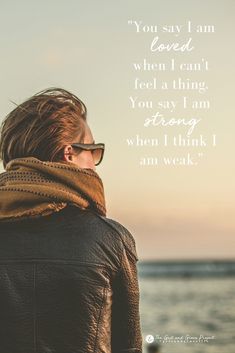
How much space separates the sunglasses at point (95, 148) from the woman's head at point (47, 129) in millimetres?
11

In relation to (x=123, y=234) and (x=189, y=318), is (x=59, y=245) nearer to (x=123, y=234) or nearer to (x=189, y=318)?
(x=123, y=234)

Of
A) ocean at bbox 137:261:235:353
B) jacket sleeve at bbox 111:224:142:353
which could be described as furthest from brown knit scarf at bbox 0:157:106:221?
ocean at bbox 137:261:235:353

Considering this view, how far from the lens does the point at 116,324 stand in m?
1.78

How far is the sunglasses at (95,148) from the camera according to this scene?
68.9 inches

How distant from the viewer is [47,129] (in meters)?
1.73

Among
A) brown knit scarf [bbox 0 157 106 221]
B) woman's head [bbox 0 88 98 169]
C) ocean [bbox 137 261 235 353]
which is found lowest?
ocean [bbox 137 261 235 353]

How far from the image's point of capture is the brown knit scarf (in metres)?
1.67

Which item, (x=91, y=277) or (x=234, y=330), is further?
(x=234, y=330)

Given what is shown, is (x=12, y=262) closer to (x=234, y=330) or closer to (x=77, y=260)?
(x=77, y=260)

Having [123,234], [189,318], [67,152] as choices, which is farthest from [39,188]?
[189,318]

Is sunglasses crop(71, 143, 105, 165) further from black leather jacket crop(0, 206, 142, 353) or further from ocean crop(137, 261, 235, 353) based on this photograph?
ocean crop(137, 261, 235, 353)

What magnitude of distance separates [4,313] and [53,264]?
148 millimetres

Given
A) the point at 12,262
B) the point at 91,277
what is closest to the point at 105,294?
the point at 91,277

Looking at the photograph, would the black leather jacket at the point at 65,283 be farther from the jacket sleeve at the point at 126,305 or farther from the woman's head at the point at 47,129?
the woman's head at the point at 47,129
